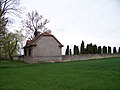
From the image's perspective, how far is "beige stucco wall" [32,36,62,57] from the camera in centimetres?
4550

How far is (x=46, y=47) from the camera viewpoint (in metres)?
46.2

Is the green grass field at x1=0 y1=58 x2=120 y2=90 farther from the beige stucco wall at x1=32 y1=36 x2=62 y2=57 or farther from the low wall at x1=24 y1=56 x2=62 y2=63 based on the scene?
the beige stucco wall at x1=32 y1=36 x2=62 y2=57

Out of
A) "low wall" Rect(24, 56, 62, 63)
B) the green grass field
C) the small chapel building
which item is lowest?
the green grass field

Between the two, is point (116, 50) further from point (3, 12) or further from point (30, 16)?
point (3, 12)

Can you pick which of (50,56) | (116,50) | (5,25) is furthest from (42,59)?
(116,50)

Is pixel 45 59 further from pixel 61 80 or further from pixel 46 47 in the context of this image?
pixel 61 80

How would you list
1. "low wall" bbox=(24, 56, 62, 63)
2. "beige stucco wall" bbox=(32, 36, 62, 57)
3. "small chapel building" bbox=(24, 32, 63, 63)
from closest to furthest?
"low wall" bbox=(24, 56, 62, 63), "small chapel building" bbox=(24, 32, 63, 63), "beige stucco wall" bbox=(32, 36, 62, 57)

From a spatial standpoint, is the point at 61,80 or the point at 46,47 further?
the point at 46,47

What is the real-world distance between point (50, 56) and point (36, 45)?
12.8ft

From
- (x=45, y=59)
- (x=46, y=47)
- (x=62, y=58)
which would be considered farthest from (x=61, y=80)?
(x=62, y=58)

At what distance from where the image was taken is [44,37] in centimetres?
4612

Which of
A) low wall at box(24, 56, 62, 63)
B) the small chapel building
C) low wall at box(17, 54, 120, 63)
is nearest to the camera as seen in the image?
low wall at box(24, 56, 62, 63)

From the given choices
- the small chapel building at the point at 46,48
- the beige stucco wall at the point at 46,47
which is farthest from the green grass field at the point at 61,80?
the beige stucco wall at the point at 46,47

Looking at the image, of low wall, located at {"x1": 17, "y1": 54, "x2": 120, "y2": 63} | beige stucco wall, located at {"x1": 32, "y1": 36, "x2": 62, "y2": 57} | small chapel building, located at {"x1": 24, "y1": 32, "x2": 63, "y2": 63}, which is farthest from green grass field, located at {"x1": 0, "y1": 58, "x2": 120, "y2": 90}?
beige stucco wall, located at {"x1": 32, "y1": 36, "x2": 62, "y2": 57}
